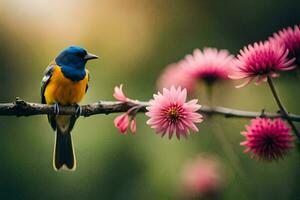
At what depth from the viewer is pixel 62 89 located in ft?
6.17

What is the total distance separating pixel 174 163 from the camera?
275 centimetres

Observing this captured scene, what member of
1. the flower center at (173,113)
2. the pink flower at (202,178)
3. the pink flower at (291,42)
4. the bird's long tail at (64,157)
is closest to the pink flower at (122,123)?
the flower center at (173,113)

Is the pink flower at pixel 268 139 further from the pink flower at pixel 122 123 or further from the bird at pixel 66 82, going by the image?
the bird at pixel 66 82

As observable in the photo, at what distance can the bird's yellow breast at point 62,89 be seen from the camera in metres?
1.87

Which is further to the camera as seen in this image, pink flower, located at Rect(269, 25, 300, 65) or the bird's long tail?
the bird's long tail

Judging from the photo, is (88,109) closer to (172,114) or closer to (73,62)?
(172,114)

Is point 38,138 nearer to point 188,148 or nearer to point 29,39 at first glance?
point 29,39

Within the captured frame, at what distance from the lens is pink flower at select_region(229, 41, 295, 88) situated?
48.0 inches

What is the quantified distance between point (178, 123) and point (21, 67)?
2512 millimetres

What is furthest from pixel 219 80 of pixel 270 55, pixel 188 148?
pixel 188 148

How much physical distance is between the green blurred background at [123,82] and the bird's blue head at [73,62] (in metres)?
0.87

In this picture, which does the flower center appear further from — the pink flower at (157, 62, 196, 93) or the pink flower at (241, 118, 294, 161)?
the pink flower at (157, 62, 196, 93)

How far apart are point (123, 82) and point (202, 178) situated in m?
1.07

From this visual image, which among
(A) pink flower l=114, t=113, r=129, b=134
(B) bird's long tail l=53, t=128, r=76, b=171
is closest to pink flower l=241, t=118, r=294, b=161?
(A) pink flower l=114, t=113, r=129, b=134
